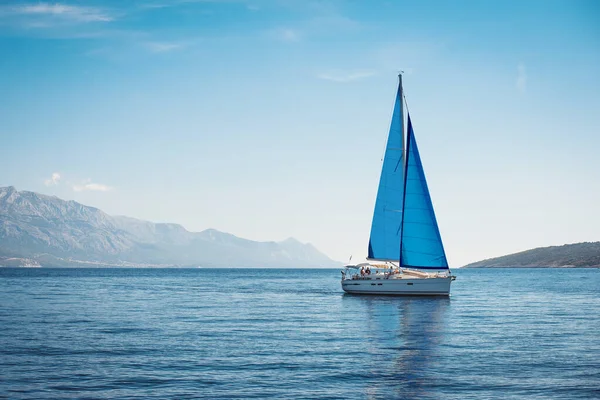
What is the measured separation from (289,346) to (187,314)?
21.4 m

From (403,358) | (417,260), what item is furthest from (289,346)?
(417,260)

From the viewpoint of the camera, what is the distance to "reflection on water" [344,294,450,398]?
22172mm

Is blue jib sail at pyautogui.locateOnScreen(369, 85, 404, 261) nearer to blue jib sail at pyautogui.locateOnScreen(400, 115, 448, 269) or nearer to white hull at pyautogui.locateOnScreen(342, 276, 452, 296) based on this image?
blue jib sail at pyautogui.locateOnScreen(400, 115, 448, 269)

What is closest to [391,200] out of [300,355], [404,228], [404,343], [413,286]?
[404,228]

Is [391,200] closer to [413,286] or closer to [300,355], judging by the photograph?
[413,286]

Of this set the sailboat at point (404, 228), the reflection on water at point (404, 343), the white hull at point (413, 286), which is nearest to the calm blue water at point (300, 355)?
the reflection on water at point (404, 343)

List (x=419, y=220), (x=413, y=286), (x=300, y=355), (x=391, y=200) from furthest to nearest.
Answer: (x=391, y=200), (x=419, y=220), (x=413, y=286), (x=300, y=355)

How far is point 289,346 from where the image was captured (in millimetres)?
31484

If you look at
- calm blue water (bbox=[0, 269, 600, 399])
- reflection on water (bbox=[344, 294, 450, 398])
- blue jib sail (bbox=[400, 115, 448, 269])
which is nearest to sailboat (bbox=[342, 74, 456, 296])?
blue jib sail (bbox=[400, 115, 448, 269])

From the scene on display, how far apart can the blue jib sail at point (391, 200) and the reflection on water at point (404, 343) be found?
8593 millimetres

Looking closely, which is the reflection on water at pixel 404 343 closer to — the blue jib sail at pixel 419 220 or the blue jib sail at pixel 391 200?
the blue jib sail at pixel 419 220

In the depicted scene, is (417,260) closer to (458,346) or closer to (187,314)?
(187,314)

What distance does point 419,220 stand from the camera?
65.6 metres

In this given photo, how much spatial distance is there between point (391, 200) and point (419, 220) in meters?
4.64
